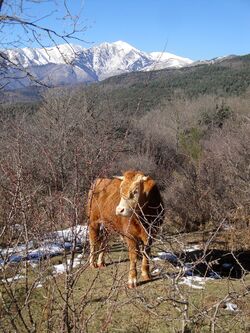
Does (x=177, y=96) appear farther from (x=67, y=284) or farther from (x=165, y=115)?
(x=67, y=284)

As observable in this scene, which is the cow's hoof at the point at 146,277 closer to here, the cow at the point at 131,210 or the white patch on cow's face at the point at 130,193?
the cow at the point at 131,210

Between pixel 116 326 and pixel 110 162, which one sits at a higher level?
pixel 110 162

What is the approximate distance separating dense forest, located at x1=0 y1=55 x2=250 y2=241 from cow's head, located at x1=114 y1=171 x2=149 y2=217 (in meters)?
0.76

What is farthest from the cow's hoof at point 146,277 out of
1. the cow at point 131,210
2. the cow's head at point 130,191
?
the cow's head at point 130,191

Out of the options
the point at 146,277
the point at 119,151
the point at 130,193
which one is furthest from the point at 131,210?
the point at 119,151

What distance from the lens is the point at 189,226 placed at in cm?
1628

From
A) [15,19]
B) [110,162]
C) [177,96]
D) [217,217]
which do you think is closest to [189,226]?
[217,217]

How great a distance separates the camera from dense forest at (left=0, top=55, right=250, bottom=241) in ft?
12.4

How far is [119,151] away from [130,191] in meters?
3.79

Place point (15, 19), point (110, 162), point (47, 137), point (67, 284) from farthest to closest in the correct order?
point (47, 137), point (15, 19), point (110, 162), point (67, 284)

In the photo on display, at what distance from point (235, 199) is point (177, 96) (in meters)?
55.5

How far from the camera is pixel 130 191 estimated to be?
7.71m

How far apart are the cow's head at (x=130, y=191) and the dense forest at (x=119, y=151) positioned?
76 cm

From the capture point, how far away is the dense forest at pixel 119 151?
3.78 m
